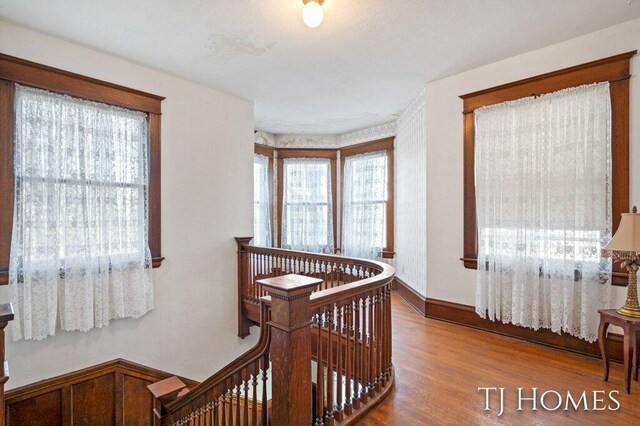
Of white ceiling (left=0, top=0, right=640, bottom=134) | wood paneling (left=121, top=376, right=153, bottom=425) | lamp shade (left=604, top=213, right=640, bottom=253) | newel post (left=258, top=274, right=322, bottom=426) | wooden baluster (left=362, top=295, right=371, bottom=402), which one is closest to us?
newel post (left=258, top=274, right=322, bottom=426)

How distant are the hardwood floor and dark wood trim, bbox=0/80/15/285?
3.17 m

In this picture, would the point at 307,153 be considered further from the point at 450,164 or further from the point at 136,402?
the point at 136,402

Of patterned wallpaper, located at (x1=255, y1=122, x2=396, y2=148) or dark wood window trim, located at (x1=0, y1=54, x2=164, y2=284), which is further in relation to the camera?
patterned wallpaper, located at (x1=255, y1=122, x2=396, y2=148)

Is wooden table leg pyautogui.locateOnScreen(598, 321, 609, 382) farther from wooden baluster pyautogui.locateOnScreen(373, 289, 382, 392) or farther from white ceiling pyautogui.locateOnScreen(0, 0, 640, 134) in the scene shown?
white ceiling pyautogui.locateOnScreen(0, 0, 640, 134)

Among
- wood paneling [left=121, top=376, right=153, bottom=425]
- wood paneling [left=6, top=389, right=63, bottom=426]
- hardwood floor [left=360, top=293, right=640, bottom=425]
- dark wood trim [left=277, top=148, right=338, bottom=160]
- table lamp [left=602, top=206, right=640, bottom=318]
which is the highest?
dark wood trim [left=277, top=148, right=338, bottom=160]

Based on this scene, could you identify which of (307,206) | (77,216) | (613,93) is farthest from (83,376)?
(613,93)

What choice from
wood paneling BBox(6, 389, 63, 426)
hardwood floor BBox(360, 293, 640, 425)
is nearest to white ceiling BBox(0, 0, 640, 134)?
hardwood floor BBox(360, 293, 640, 425)

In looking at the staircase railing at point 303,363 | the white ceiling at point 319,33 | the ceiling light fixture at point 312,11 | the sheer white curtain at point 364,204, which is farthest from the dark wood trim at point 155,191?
the sheer white curtain at point 364,204

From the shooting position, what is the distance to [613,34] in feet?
9.21

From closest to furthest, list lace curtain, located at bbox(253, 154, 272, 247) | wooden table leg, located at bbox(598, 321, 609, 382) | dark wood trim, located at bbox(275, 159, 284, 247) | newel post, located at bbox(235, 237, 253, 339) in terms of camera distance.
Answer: wooden table leg, located at bbox(598, 321, 609, 382)
newel post, located at bbox(235, 237, 253, 339)
lace curtain, located at bbox(253, 154, 272, 247)
dark wood trim, located at bbox(275, 159, 284, 247)

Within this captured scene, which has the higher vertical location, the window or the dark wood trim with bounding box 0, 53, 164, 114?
the dark wood trim with bounding box 0, 53, 164, 114

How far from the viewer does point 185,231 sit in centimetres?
400

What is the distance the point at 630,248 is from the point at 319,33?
9.51 ft

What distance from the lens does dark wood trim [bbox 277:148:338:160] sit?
6391 millimetres
